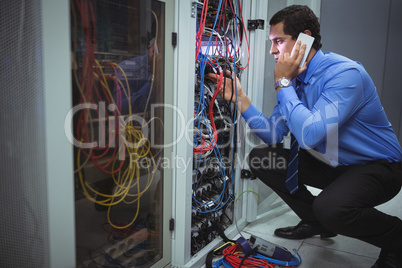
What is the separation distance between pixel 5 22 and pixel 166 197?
1047 millimetres

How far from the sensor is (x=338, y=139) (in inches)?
69.2

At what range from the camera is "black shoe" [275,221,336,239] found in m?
2.19

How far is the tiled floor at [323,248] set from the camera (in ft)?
6.34

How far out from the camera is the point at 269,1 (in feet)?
7.63

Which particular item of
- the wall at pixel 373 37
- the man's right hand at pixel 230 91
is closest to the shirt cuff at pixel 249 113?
the man's right hand at pixel 230 91

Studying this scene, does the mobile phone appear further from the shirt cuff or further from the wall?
the wall

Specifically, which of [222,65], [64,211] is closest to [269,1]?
[222,65]

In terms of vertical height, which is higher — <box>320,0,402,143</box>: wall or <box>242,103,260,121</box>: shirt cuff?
<box>320,0,402,143</box>: wall

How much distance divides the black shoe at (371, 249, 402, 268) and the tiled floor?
189mm

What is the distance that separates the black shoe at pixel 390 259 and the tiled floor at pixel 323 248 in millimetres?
189

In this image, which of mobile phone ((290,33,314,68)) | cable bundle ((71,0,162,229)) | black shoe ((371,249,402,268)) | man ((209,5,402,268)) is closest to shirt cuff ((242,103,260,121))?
man ((209,5,402,268))

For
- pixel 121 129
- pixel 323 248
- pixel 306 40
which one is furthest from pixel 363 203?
pixel 121 129

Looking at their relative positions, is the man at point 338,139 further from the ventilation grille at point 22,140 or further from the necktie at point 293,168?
the ventilation grille at point 22,140

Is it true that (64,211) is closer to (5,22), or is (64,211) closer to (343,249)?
(5,22)
